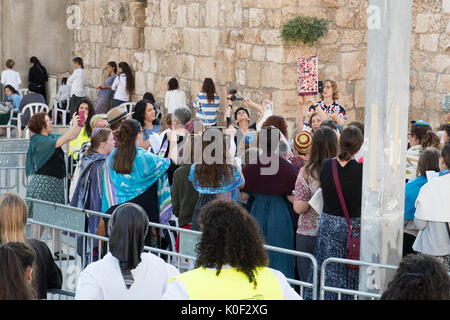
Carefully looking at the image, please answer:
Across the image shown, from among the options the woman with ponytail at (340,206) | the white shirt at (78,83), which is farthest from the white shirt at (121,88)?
the woman with ponytail at (340,206)

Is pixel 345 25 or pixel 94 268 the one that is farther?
pixel 345 25

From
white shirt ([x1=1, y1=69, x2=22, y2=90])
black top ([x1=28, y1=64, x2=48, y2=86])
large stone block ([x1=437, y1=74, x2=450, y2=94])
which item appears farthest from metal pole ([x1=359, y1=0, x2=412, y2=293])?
black top ([x1=28, y1=64, x2=48, y2=86])

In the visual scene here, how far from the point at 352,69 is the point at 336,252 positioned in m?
5.98

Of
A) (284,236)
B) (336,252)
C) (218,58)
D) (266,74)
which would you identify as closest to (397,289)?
(336,252)

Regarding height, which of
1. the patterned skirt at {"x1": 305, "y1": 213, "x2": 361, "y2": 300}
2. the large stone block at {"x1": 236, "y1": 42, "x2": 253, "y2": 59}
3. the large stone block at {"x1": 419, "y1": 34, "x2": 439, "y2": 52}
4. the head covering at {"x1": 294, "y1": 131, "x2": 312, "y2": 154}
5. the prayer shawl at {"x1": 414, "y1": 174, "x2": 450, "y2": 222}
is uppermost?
the large stone block at {"x1": 419, "y1": 34, "x2": 439, "y2": 52}

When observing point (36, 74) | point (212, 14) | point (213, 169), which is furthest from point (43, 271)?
point (36, 74)

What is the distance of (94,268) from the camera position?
3.87m

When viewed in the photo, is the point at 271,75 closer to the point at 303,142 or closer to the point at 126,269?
the point at 303,142

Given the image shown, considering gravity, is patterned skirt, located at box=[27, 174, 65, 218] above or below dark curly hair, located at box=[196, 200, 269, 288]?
below

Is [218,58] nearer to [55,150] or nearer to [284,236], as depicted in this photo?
[55,150]

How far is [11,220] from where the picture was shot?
450 centimetres

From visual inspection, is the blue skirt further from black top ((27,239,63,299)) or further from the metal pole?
black top ((27,239,63,299))

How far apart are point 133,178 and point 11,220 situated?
219cm

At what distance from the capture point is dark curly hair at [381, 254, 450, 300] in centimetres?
311
